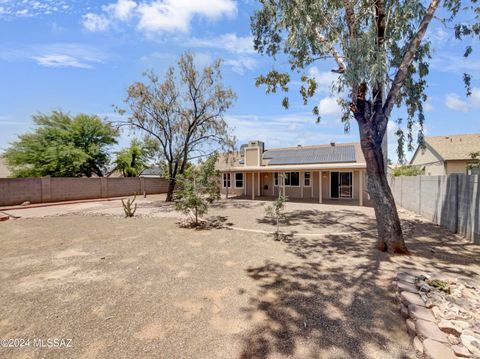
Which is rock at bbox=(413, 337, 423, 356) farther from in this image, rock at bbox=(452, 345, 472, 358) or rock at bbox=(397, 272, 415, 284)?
rock at bbox=(397, 272, 415, 284)

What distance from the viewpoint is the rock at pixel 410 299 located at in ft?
10.5

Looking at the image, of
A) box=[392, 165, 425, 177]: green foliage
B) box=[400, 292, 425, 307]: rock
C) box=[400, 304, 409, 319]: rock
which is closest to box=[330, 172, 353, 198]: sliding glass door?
box=[392, 165, 425, 177]: green foliage

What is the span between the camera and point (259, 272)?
4.69 meters

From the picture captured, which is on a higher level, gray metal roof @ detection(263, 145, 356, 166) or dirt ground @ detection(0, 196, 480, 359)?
gray metal roof @ detection(263, 145, 356, 166)

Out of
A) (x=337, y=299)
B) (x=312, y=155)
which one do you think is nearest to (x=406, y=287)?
(x=337, y=299)

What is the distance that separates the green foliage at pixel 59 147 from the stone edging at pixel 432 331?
18.9 m

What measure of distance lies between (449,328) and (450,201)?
21.7 feet

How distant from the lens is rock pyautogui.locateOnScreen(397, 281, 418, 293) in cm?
357

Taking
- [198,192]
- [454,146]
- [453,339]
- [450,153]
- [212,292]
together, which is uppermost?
[454,146]

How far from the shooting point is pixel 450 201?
25.0ft

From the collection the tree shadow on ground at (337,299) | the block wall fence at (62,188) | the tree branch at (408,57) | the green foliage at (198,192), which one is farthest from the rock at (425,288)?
the block wall fence at (62,188)

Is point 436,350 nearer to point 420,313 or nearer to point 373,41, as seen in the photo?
point 420,313

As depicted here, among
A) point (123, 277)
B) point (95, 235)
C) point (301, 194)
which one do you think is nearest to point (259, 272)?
point (123, 277)

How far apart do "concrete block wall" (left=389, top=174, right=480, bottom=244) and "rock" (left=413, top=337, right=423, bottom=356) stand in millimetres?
5253
